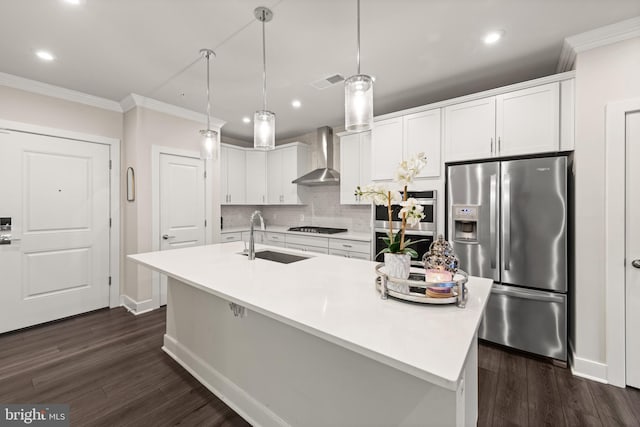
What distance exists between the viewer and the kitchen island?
92 cm

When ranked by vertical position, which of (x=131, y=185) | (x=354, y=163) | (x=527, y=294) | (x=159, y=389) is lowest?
(x=159, y=389)

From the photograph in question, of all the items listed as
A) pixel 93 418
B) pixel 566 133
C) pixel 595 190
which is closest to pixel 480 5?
pixel 566 133

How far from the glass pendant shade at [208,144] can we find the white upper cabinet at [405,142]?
1.86m

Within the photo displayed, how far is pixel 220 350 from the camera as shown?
6.52 feet

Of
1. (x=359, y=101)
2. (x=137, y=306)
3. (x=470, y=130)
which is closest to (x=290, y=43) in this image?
(x=359, y=101)

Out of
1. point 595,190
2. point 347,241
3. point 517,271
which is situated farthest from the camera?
point 347,241

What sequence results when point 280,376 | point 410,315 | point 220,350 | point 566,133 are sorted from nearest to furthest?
point 410,315
point 280,376
point 220,350
point 566,133

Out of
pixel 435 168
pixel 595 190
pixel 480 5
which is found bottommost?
pixel 595 190

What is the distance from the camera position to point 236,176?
196 inches

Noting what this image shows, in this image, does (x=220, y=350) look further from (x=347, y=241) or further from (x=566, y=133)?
(x=566, y=133)

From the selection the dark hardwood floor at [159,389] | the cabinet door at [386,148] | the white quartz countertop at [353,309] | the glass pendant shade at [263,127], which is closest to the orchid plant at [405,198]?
the white quartz countertop at [353,309]

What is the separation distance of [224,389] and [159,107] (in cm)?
325

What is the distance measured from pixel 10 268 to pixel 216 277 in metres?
2.84

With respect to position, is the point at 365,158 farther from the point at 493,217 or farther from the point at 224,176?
the point at 224,176
